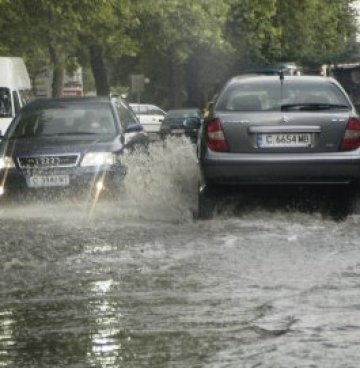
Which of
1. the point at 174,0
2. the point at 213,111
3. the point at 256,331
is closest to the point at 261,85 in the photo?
the point at 213,111

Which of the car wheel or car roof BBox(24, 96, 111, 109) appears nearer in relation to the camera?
the car wheel

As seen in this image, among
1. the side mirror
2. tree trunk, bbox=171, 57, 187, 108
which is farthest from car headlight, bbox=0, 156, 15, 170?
tree trunk, bbox=171, 57, 187, 108

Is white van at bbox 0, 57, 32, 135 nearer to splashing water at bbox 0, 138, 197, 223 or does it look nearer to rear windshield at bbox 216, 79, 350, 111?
splashing water at bbox 0, 138, 197, 223

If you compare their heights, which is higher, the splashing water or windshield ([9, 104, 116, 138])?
windshield ([9, 104, 116, 138])

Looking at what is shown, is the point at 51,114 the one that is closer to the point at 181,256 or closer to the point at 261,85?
the point at 261,85

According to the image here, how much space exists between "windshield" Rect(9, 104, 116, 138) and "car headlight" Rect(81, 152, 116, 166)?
874 millimetres

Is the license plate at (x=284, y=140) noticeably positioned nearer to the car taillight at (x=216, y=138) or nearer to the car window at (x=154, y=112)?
the car taillight at (x=216, y=138)

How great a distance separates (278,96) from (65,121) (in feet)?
12.6

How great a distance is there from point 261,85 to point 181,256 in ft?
11.0

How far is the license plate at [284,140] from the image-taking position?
12016mm

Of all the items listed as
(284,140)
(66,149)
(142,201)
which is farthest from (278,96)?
(66,149)

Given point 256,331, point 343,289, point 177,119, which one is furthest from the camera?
point 177,119

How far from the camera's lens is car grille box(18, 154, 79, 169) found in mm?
14289

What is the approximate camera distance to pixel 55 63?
31.9m
